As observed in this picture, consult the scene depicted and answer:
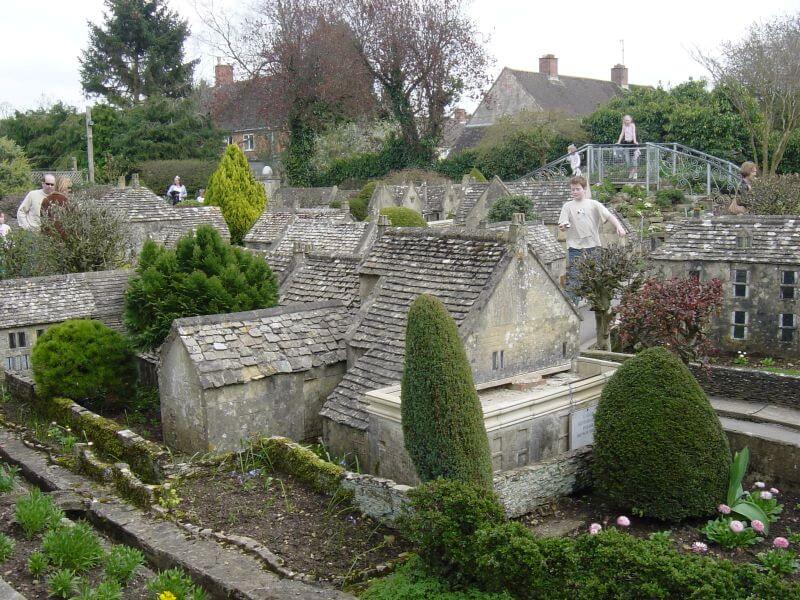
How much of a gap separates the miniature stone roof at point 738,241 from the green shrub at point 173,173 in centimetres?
4039

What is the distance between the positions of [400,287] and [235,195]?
2558cm

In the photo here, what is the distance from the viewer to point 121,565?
9023 mm

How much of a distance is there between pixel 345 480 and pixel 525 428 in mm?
3481

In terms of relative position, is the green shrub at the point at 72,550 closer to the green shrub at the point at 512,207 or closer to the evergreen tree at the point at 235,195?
the green shrub at the point at 512,207

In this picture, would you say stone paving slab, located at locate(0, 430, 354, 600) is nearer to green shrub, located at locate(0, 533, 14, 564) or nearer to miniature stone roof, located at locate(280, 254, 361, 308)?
green shrub, located at locate(0, 533, 14, 564)

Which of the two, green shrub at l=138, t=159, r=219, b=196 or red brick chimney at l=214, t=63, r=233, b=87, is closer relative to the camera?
green shrub at l=138, t=159, r=219, b=196

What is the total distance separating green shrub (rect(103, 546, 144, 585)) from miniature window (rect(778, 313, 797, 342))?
17.0 m

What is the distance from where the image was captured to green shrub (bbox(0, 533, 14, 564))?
29.2 feet

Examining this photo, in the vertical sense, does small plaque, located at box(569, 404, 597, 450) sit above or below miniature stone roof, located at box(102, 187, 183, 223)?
below

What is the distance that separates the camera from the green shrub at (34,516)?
9852 mm

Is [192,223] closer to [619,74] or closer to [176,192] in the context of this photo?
[176,192]

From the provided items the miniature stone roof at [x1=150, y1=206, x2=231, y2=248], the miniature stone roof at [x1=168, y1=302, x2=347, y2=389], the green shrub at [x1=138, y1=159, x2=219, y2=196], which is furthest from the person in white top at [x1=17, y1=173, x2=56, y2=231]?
the green shrub at [x1=138, y1=159, x2=219, y2=196]

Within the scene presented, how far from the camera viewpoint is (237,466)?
46.1 feet

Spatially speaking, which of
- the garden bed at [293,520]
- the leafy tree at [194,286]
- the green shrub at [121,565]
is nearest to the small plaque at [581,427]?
the garden bed at [293,520]
